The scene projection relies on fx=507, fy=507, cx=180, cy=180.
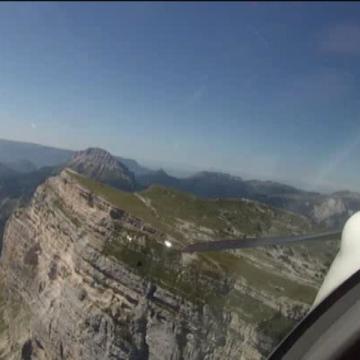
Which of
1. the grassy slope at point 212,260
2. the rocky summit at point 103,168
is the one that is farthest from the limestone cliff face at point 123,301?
the rocky summit at point 103,168

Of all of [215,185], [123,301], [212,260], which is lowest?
[123,301]

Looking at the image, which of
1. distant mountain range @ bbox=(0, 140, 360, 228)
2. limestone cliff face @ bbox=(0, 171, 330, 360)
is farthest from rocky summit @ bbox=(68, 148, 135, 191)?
limestone cliff face @ bbox=(0, 171, 330, 360)

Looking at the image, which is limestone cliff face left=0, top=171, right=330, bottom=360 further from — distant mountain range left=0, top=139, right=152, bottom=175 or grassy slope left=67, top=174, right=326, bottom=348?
distant mountain range left=0, top=139, right=152, bottom=175

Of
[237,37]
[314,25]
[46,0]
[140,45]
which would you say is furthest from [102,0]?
[314,25]

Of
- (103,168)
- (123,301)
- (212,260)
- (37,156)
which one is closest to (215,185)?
(212,260)

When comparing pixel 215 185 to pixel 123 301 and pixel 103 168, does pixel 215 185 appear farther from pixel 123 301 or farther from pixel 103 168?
pixel 123 301

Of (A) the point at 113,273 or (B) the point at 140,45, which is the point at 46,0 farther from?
(A) the point at 113,273
